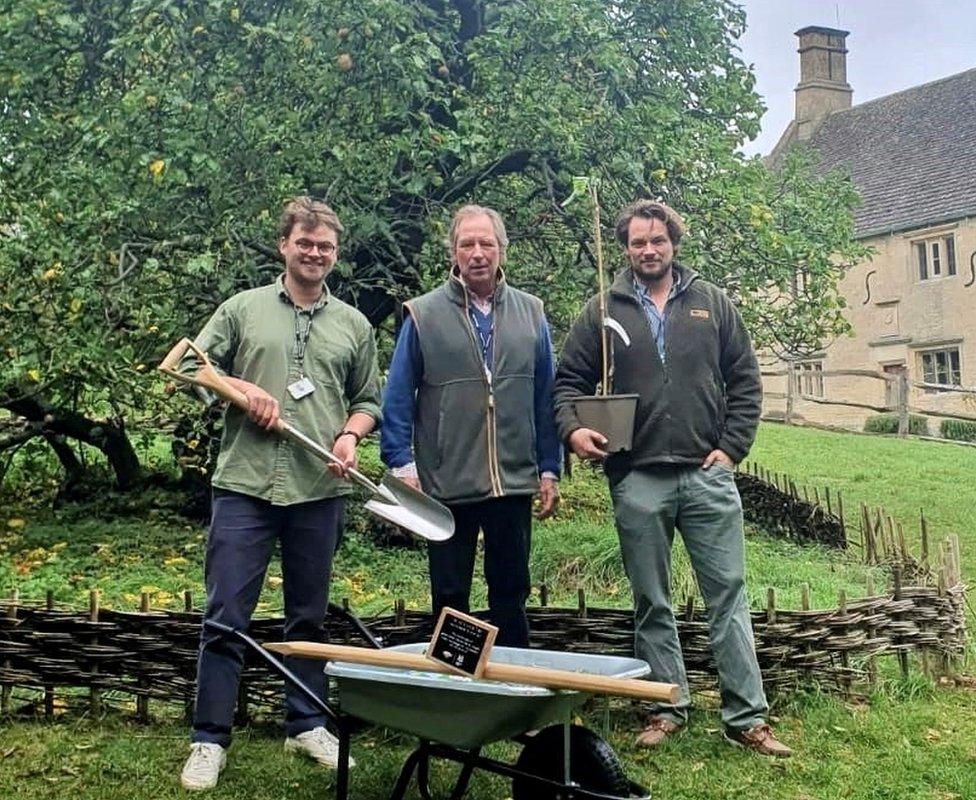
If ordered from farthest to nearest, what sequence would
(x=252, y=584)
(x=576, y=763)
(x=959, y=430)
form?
(x=959, y=430)
(x=252, y=584)
(x=576, y=763)

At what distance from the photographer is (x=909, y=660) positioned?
16.5 ft

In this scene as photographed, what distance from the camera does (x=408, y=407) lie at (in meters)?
3.86

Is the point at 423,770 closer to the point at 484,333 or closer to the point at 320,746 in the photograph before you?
the point at 320,746

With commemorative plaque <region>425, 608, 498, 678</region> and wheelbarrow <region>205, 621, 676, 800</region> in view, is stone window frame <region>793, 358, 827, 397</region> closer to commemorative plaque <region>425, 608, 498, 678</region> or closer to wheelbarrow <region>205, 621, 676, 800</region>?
wheelbarrow <region>205, 621, 676, 800</region>

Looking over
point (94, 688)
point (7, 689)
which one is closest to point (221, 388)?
point (94, 688)

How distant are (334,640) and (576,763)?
64.7 inches

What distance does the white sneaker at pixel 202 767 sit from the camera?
11.9ft

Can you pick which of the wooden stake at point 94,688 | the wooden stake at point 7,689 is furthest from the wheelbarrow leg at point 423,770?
the wooden stake at point 7,689

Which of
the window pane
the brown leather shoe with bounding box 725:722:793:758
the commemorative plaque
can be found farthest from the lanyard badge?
the window pane

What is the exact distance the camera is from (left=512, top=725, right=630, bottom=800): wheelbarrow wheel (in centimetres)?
298

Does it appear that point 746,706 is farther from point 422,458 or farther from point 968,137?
point 968,137

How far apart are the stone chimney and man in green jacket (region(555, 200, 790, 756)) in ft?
90.0

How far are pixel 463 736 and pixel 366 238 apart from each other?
4.68 metres

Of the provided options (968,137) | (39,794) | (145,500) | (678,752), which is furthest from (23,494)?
(968,137)
